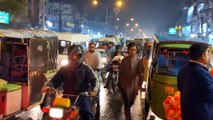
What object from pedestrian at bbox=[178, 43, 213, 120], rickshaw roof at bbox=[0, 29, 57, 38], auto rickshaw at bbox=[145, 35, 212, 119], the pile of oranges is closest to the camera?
pedestrian at bbox=[178, 43, 213, 120]

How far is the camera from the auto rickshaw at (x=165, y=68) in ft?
25.0

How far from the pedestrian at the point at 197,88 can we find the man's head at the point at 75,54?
1.91 metres

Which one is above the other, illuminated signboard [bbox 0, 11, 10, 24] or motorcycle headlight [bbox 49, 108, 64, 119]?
illuminated signboard [bbox 0, 11, 10, 24]

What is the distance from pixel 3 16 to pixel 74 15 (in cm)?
5628

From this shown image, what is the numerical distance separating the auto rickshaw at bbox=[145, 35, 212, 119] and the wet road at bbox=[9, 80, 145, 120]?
4.33 feet

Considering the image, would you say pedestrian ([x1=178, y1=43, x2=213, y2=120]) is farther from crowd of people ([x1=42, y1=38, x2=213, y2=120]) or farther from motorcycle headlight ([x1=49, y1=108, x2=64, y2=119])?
motorcycle headlight ([x1=49, y1=108, x2=64, y2=119])

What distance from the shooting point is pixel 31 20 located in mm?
45250

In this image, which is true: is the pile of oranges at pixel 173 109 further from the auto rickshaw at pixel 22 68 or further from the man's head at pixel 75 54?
the auto rickshaw at pixel 22 68

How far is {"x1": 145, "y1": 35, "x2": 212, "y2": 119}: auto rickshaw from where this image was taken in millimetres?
7621

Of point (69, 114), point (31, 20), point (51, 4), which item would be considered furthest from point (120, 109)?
point (51, 4)

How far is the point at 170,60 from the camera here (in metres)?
8.03

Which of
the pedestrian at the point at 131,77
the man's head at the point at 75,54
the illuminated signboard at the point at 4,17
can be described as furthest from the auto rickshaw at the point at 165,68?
the illuminated signboard at the point at 4,17

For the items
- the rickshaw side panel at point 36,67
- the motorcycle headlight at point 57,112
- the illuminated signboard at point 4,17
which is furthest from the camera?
the illuminated signboard at point 4,17

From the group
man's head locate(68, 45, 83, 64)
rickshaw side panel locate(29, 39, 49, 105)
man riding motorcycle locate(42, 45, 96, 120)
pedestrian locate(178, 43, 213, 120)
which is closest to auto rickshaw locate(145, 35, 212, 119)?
man riding motorcycle locate(42, 45, 96, 120)
